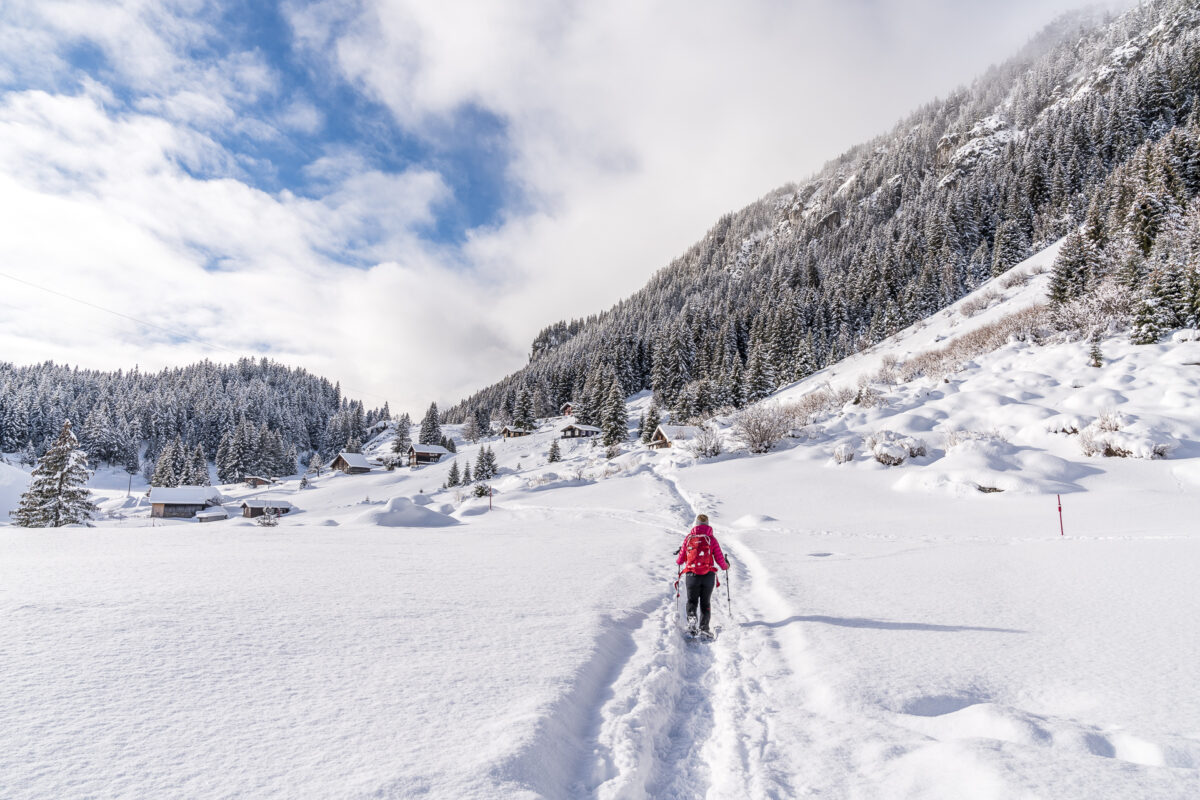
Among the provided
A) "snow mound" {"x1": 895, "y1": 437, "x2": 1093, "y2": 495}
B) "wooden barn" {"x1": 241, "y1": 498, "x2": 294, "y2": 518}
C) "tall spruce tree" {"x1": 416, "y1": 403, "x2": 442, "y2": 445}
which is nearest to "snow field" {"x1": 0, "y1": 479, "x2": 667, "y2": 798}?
"snow mound" {"x1": 895, "y1": 437, "x2": 1093, "y2": 495}

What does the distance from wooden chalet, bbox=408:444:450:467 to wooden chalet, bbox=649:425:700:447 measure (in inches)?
1729

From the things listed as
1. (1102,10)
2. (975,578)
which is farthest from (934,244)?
(1102,10)

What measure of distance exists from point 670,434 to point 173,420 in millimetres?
111543

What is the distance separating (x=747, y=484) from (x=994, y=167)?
11943 centimetres

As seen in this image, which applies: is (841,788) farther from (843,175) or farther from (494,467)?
(843,175)

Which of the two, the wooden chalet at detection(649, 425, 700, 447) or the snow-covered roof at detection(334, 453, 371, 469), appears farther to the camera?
the snow-covered roof at detection(334, 453, 371, 469)

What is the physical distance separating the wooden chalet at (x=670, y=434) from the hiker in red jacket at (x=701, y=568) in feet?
126

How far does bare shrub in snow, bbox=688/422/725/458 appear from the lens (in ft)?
106

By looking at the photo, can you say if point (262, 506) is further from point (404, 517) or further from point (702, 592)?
point (702, 592)

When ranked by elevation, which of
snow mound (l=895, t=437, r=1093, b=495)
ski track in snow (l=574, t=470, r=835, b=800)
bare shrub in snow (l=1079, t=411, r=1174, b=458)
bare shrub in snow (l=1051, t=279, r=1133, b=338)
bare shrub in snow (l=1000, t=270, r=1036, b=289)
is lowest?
ski track in snow (l=574, t=470, r=835, b=800)

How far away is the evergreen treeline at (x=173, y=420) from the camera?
85312 mm

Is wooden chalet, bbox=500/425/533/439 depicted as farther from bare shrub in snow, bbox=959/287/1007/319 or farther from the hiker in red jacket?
the hiker in red jacket

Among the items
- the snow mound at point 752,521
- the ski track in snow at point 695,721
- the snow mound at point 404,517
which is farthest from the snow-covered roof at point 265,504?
the ski track in snow at point 695,721

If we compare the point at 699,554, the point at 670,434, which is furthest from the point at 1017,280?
the point at 699,554
